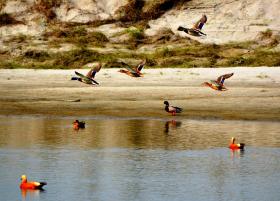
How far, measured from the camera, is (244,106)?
30469 millimetres

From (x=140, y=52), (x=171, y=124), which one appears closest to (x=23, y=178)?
(x=171, y=124)

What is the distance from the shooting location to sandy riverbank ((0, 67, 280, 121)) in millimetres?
30281

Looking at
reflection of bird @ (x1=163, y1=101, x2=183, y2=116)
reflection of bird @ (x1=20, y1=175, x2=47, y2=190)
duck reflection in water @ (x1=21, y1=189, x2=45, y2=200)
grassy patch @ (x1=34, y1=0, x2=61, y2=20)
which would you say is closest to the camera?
duck reflection in water @ (x1=21, y1=189, x2=45, y2=200)

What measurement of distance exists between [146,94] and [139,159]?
10.7 meters

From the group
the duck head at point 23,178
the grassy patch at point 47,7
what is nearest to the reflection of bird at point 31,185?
the duck head at point 23,178

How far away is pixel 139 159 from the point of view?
22.3m

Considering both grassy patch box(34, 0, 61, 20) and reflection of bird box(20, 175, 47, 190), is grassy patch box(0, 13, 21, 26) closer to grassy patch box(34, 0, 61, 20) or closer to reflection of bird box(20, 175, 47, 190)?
grassy patch box(34, 0, 61, 20)

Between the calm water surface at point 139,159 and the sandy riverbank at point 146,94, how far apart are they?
131 centimetres

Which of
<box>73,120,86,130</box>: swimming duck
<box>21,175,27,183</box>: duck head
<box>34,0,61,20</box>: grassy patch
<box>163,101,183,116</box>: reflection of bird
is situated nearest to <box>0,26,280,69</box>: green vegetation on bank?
<box>34,0,61,20</box>: grassy patch

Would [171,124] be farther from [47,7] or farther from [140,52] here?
[47,7]

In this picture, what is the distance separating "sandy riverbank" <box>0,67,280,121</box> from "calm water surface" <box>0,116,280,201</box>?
1.31 metres

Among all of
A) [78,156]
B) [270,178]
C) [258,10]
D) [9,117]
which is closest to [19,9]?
[258,10]

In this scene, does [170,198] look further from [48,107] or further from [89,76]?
[48,107]

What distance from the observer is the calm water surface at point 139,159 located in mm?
18688
